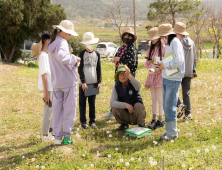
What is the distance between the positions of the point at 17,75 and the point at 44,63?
371 inches

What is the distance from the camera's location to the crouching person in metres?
5.01

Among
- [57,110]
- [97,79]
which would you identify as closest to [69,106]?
[57,110]

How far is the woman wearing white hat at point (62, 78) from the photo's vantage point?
4.05 metres

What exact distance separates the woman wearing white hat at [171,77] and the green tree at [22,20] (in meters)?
14.6

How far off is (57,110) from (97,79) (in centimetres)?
154

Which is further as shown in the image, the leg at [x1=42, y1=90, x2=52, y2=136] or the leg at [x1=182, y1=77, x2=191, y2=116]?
the leg at [x1=182, y1=77, x2=191, y2=116]

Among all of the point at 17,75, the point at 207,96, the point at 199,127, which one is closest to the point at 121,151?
the point at 199,127

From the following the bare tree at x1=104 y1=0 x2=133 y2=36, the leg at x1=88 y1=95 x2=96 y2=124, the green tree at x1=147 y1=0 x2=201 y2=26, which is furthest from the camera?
the bare tree at x1=104 y1=0 x2=133 y2=36

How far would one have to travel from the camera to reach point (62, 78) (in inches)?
166

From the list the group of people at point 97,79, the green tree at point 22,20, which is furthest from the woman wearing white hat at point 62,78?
the green tree at point 22,20

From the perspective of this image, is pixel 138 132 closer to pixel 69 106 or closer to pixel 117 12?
pixel 69 106

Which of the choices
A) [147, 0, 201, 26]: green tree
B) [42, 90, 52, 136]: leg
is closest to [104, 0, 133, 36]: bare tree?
[147, 0, 201, 26]: green tree

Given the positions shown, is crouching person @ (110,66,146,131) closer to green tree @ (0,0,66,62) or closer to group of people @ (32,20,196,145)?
group of people @ (32,20,196,145)

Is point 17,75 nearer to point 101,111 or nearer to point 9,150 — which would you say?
point 101,111
